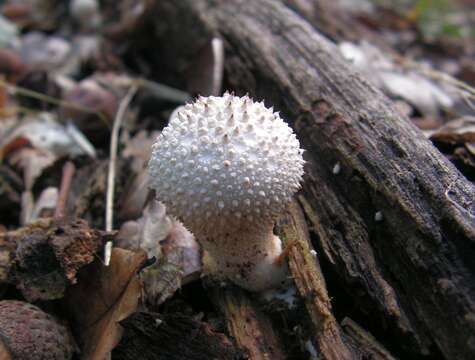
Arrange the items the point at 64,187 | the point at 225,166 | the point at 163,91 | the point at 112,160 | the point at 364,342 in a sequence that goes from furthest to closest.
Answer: the point at 163,91
the point at 112,160
the point at 64,187
the point at 364,342
the point at 225,166

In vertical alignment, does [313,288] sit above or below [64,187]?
above

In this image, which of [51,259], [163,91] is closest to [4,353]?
[51,259]

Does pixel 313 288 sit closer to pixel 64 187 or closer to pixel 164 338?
pixel 164 338

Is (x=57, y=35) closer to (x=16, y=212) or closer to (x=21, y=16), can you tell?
(x=21, y=16)

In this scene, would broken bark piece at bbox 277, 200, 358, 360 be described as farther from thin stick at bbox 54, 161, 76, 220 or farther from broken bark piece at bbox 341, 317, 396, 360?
thin stick at bbox 54, 161, 76, 220

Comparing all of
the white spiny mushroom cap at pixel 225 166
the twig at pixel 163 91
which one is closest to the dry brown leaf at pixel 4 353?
the white spiny mushroom cap at pixel 225 166

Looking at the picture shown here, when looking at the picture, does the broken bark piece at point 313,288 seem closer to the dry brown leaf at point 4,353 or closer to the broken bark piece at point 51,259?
the broken bark piece at point 51,259
